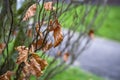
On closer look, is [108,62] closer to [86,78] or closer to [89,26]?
[86,78]

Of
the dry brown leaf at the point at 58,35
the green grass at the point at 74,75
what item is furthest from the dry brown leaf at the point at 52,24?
the green grass at the point at 74,75

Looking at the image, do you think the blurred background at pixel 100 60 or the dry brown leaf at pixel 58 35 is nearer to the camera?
the dry brown leaf at pixel 58 35

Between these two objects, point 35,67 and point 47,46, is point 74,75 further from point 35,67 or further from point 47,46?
point 35,67

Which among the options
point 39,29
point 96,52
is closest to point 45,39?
point 39,29

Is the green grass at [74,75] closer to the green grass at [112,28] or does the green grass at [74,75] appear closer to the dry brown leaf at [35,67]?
the dry brown leaf at [35,67]

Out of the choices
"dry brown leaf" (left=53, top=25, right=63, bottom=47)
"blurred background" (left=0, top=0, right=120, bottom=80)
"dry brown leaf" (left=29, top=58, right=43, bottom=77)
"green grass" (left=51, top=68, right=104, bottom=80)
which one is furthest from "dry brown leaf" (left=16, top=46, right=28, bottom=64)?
"green grass" (left=51, top=68, right=104, bottom=80)

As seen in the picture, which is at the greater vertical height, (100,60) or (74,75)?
(74,75)

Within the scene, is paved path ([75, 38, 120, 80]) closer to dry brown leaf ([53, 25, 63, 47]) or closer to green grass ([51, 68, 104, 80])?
green grass ([51, 68, 104, 80])

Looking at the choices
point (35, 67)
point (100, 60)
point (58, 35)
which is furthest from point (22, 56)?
point (100, 60)
